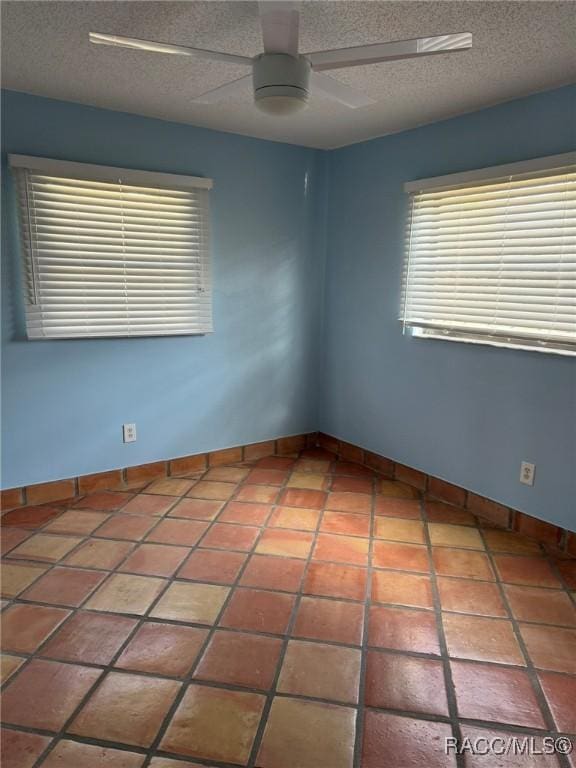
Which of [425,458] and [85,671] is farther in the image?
[425,458]

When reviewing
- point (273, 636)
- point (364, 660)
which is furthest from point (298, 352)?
point (364, 660)

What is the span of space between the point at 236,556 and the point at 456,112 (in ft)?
8.56

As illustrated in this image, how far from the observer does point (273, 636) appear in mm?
1903

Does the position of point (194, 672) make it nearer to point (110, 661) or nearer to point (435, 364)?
point (110, 661)

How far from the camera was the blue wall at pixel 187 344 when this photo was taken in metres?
2.77

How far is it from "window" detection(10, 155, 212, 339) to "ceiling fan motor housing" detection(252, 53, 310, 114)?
4.82ft

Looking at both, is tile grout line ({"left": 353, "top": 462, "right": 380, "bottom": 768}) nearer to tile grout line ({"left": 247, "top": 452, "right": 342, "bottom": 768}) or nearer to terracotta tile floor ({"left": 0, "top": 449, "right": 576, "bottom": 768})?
terracotta tile floor ({"left": 0, "top": 449, "right": 576, "bottom": 768})

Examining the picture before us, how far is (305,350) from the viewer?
12.8 ft

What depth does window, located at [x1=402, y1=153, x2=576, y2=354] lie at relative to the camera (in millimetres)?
2387

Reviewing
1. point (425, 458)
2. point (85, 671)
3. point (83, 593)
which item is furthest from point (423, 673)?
point (425, 458)

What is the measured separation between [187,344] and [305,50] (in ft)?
5.99

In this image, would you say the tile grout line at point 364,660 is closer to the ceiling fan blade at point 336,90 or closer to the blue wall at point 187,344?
the blue wall at point 187,344

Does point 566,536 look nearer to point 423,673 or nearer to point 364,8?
point 423,673

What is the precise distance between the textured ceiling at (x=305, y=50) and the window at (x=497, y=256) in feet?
1.38
